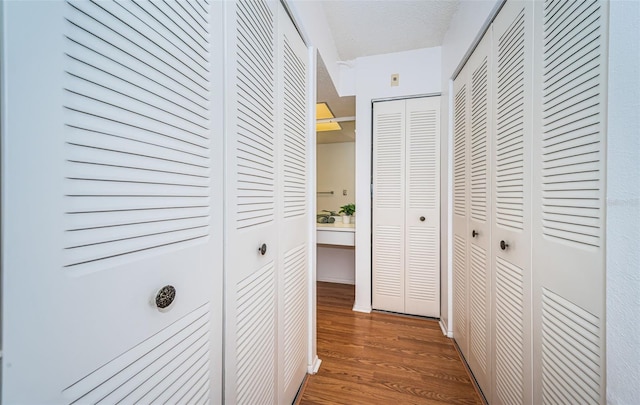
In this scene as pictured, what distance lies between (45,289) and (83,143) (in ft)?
0.73

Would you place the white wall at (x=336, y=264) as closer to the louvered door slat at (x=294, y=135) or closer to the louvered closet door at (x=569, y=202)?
the louvered door slat at (x=294, y=135)

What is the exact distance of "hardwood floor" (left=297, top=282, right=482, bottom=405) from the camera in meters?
1.42

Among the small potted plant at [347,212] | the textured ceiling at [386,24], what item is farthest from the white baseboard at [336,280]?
the textured ceiling at [386,24]

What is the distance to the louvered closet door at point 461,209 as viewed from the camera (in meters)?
1.69

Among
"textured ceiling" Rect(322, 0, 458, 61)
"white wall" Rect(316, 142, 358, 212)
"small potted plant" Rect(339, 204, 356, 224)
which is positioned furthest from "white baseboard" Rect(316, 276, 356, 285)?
"textured ceiling" Rect(322, 0, 458, 61)

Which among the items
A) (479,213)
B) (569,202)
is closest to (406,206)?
(479,213)

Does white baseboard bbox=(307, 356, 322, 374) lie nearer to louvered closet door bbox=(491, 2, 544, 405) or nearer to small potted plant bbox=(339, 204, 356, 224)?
louvered closet door bbox=(491, 2, 544, 405)

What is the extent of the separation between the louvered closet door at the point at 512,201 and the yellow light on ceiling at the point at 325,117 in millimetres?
1690

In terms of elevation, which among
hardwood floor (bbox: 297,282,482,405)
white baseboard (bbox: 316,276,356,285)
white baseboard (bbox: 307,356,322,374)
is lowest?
hardwood floor (bbox: 297,282,482,405)

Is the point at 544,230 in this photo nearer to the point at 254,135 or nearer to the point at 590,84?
the point at 590,84

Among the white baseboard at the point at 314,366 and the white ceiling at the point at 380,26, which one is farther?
the white ceiling at the point at 380,26

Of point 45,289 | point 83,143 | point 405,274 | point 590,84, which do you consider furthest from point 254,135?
point 405,274

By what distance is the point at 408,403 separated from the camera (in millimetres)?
1374

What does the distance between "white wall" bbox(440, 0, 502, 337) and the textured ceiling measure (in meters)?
0.13
